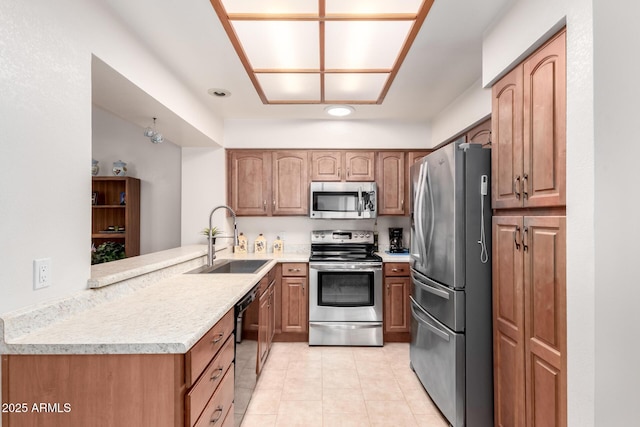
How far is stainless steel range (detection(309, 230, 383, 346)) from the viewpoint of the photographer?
325 centimetres

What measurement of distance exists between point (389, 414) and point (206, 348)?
58.7 inches

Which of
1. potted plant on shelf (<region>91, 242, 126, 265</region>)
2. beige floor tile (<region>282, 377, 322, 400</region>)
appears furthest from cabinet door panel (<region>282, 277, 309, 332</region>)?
potted plant on shelf (<region>91, 242, 126, 265</region>)

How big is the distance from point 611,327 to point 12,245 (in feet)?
6.98

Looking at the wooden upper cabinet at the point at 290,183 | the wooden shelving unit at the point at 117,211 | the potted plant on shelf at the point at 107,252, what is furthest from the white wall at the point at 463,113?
the potted plant on shelf at the point at 107,252

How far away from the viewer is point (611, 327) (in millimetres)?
1108

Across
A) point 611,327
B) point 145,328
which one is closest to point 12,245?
point 145,328

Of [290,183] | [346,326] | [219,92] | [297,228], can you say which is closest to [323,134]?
[290,183]

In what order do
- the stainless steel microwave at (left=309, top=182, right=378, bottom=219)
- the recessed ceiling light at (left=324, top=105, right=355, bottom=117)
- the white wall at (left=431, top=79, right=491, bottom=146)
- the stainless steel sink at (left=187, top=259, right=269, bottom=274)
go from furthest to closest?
the stainless steel microwave at (left=309, top=182, right=378, bottom=219) → the recessed ceiling light at (left=324, top=105, right=355, bottom=117) → the stainless steel sink at (left=187, top=259, right=269, bottom=274) → the white wall at (left=431, top=79, right=491, bottom=146)

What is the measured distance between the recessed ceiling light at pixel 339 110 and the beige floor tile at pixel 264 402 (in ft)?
8.44

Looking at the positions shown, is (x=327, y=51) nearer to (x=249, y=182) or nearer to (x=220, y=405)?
(x=249, y=182)

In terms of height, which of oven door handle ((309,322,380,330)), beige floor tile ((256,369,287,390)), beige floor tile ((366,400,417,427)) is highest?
oven door handle ((309,322,380,330))

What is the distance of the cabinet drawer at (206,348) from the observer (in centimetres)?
116

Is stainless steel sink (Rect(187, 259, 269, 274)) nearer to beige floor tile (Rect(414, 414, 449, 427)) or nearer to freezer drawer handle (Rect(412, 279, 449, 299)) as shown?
freezer drawer handle (Rect(412, 279, 449, 299))

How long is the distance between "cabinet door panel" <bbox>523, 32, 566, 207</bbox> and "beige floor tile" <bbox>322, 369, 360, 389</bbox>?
1.89 metres
